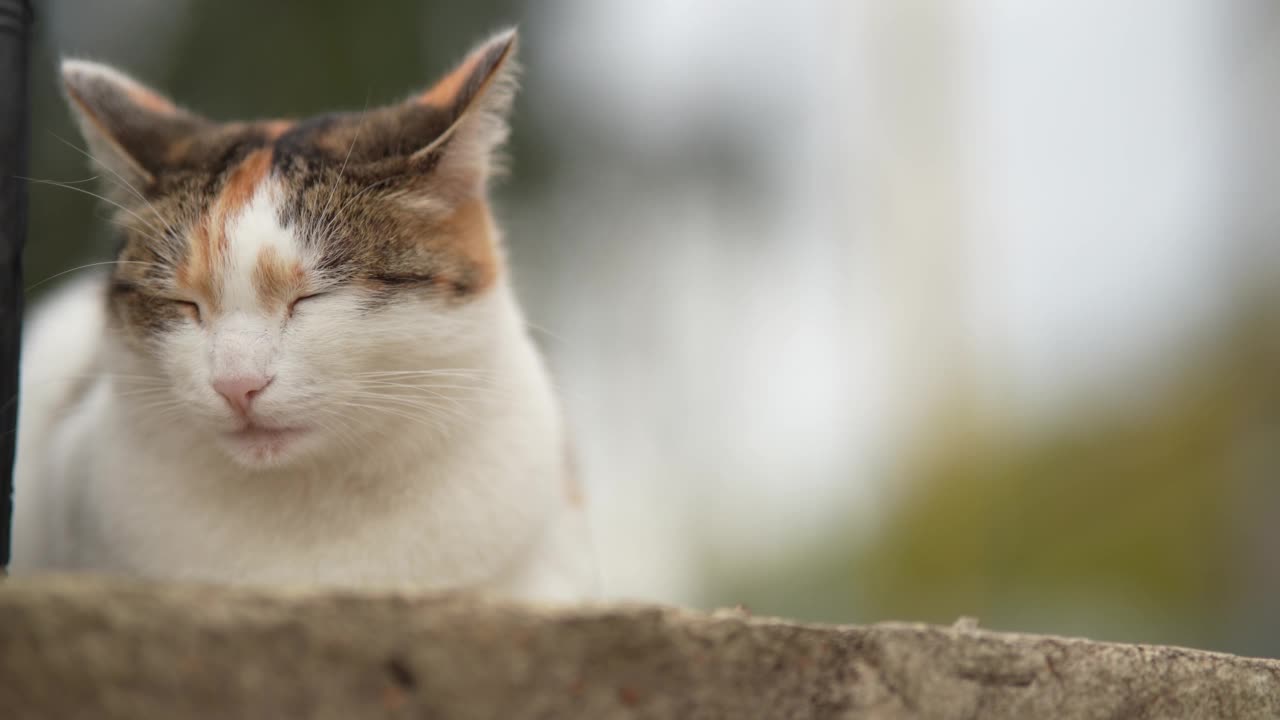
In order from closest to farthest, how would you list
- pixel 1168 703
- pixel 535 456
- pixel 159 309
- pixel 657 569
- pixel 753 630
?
pixel 753 630, pixel 1168 703, pixel 159 309, pixel 535 456, pixel 657 569

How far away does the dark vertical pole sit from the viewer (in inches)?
52.7

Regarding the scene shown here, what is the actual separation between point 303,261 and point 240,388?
0.20 m

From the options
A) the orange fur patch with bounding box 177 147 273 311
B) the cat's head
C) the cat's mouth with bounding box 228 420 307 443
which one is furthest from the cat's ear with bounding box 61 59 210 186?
the cat's mouth with bounding box 228 420 307 443

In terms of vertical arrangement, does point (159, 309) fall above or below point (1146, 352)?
above

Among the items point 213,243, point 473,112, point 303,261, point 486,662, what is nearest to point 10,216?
point 213,243

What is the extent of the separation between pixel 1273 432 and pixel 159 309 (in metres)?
5.63

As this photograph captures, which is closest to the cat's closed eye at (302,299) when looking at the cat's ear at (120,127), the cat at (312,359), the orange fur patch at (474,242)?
the cat at (312,359)

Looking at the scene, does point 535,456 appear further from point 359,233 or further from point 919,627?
point 919,627

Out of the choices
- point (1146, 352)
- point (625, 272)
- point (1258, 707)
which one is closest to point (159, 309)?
point (1258, 707)

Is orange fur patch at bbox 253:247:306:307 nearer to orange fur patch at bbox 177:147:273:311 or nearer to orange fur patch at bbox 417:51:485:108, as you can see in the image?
orange fur patch at bbox 177:147:273:311

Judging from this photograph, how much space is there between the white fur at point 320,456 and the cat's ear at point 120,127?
264mm

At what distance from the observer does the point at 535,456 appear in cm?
177

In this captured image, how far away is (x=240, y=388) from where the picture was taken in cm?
136

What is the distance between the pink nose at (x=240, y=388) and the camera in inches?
53.2
